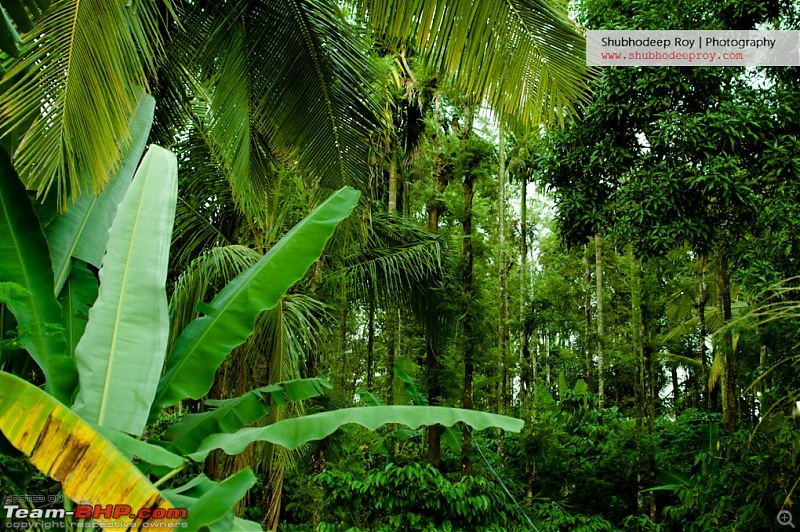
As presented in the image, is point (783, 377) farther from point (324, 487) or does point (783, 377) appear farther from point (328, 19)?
point (328, 19)

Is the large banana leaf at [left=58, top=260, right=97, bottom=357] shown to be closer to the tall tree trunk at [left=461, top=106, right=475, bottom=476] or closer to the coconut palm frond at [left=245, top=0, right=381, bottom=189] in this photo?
the coconut palm frond at [left=245, top=0, right=381, bottom=189]

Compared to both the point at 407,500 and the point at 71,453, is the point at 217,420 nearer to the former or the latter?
the point at 71,453

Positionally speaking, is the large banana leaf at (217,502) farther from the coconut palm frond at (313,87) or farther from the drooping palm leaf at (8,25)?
the coconut palm frond at (313,87)

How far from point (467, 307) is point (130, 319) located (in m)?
6.75

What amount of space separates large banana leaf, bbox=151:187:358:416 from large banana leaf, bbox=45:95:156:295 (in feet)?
3.01

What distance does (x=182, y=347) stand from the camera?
3.06 m

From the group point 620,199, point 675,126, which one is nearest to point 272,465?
point 620,199

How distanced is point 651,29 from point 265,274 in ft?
22.2

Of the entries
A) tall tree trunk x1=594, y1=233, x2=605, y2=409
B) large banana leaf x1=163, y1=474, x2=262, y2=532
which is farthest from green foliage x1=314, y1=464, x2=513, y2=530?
large banana leaf x1=163, y1=474, x2=262, y2=532

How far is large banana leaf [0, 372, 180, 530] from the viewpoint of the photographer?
210 centimetres

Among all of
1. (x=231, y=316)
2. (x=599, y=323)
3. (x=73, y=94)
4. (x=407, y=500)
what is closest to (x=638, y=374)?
(x=599, y=323)

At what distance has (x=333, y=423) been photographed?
8.92ft

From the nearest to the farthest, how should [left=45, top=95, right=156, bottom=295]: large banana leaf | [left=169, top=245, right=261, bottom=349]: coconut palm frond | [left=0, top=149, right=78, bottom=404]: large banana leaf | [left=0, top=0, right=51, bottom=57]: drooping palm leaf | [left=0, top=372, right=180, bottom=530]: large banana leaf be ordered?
1. [left=0, top=372, right=180, bottom=530]: large banana leaf
2. [left=0, top=0, right=51, bottom=57]: drooping palm leaf
3. [left=0, top=149, right=78, bottom=404]: large banana leaf
4. [left=45, top=95, right=156, bottom=295]: large banana leaf
5. [left=169, top=245, right=261, bottom=349]: coconut palm frond

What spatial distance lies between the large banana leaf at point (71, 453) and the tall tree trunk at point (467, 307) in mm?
7114
